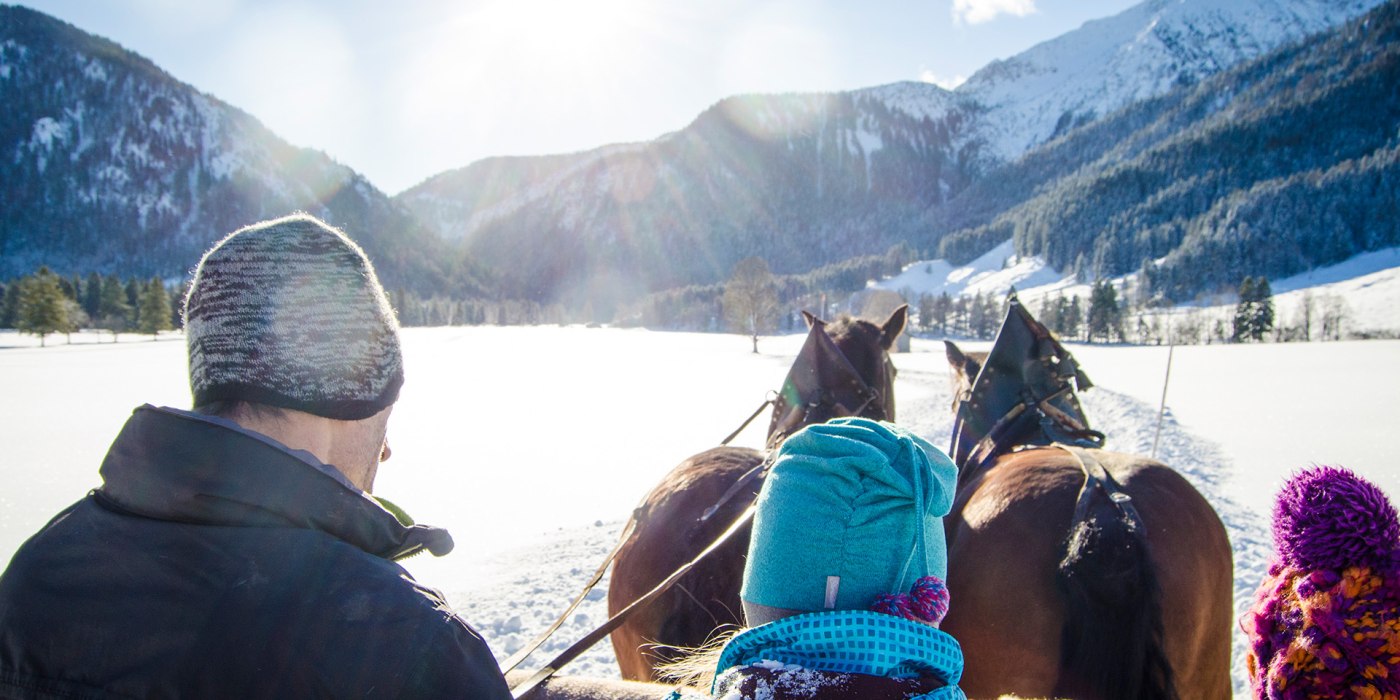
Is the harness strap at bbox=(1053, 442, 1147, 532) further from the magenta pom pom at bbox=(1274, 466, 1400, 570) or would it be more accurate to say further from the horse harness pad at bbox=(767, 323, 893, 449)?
the horse harness pad at bbox=(767, 323, 893, 449)

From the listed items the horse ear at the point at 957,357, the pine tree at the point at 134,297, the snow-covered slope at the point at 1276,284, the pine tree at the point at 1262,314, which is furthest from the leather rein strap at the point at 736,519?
the pine tree at the point at 134,297

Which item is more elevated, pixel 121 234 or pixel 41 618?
pixel 121 234

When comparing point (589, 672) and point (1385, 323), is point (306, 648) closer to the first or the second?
point (589, 672)

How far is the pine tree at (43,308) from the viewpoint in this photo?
38.1m

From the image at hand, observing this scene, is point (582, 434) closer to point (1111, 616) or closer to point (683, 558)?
point (683, 558)

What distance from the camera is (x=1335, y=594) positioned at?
1.42m

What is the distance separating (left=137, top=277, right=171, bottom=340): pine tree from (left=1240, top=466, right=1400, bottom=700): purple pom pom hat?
58.7 meters

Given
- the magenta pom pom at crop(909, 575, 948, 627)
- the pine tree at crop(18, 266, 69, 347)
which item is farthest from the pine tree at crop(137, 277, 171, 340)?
the magenta pom pom at crop(909, 575, 948, 627)

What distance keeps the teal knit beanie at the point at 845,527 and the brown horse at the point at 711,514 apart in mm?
1140

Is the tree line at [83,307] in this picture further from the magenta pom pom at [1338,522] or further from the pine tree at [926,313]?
the pine tree at [926,313]

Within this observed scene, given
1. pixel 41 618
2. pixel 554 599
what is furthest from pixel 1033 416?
pixel 554 599

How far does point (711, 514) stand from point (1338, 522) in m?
1.95

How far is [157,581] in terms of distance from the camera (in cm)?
91

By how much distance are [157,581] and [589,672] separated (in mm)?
3811
